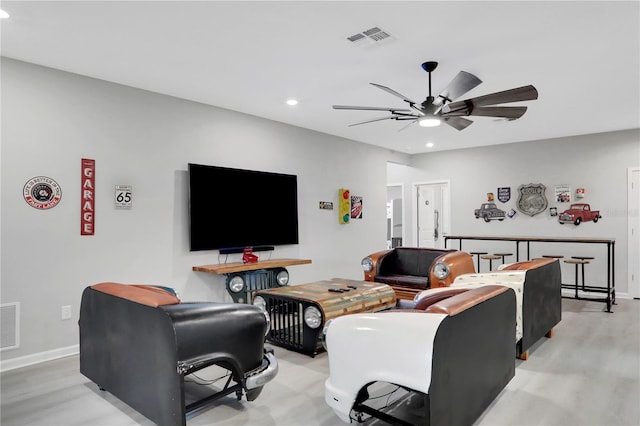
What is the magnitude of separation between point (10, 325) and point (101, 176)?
4.99ft

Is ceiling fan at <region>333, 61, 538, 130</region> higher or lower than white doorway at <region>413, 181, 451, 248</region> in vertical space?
higher

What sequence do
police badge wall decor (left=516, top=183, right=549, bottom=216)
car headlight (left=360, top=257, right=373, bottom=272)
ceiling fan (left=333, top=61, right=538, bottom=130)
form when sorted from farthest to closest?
police badge wall decor (left=516, top=183, right=549, bottom=216) < car headlight (left=360, top=257, right=373, bottom=272) < ceiling fan (left=333, top=61, right=538, bottom=130)

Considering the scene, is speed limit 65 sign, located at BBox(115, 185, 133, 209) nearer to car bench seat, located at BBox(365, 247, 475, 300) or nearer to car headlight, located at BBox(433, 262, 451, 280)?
car bench seat, located at BBox(365, 247, 475, 300)

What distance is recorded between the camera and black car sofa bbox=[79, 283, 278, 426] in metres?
2.14

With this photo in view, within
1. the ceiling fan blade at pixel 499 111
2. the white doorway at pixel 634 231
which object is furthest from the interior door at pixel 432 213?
the ceiling fan blade at pixel 499 111

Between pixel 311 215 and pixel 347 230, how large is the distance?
37.8 inches

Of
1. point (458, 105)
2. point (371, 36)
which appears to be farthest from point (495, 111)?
point (371, 36)

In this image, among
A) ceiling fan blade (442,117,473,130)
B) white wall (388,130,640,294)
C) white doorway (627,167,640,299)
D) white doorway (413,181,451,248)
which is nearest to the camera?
ceiling fan blade (442,117,473,130)

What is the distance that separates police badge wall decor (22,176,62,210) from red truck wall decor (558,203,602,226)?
289 inches

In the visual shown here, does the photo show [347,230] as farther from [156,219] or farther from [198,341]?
[198,341]

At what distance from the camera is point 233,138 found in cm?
523

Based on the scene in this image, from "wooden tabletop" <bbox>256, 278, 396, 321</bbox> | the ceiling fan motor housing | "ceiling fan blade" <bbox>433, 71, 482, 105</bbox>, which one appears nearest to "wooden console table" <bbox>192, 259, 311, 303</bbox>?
"wooden tabletop" <bbox>256, 278, 396, 321</bbox>

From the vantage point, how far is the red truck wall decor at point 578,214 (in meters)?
6.70

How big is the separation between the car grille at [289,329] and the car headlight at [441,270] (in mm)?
1866
